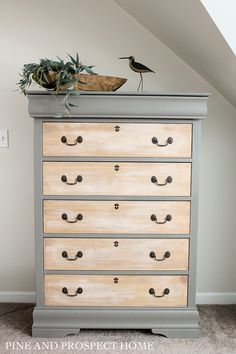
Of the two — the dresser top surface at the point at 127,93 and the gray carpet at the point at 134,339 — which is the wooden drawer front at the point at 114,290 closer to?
the gray carpet at the point at 134,339

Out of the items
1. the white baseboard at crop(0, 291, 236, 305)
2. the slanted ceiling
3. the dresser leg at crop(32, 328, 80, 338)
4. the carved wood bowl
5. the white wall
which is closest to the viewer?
the slanted ceiling

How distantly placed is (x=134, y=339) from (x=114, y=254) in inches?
19.4

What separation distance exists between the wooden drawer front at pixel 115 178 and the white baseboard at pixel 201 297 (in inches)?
36.6

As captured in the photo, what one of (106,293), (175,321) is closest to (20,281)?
(106,293)

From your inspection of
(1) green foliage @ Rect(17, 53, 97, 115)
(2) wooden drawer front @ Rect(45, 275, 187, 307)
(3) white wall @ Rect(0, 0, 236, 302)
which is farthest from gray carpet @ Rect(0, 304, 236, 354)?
(1) green foliage @ Rect(17, 53, 97, 115)

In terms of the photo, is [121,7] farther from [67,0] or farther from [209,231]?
[209,231]

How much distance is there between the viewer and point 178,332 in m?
1.99

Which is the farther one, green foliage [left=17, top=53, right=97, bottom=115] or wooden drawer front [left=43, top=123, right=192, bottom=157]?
wooden drawer front [left=43, top=123, right=192, bottom=157]

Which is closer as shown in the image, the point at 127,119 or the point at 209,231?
the point at 127,119

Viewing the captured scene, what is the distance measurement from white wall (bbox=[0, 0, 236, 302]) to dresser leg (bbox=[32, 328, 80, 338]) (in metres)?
0.50

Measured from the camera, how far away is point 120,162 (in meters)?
1.87

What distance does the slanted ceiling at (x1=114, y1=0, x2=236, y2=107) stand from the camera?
5.22 ft

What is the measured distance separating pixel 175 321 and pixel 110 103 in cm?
123

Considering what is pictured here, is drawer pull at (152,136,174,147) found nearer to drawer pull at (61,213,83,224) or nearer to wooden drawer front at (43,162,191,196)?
wooden drawer front at (43,162,191,196)
